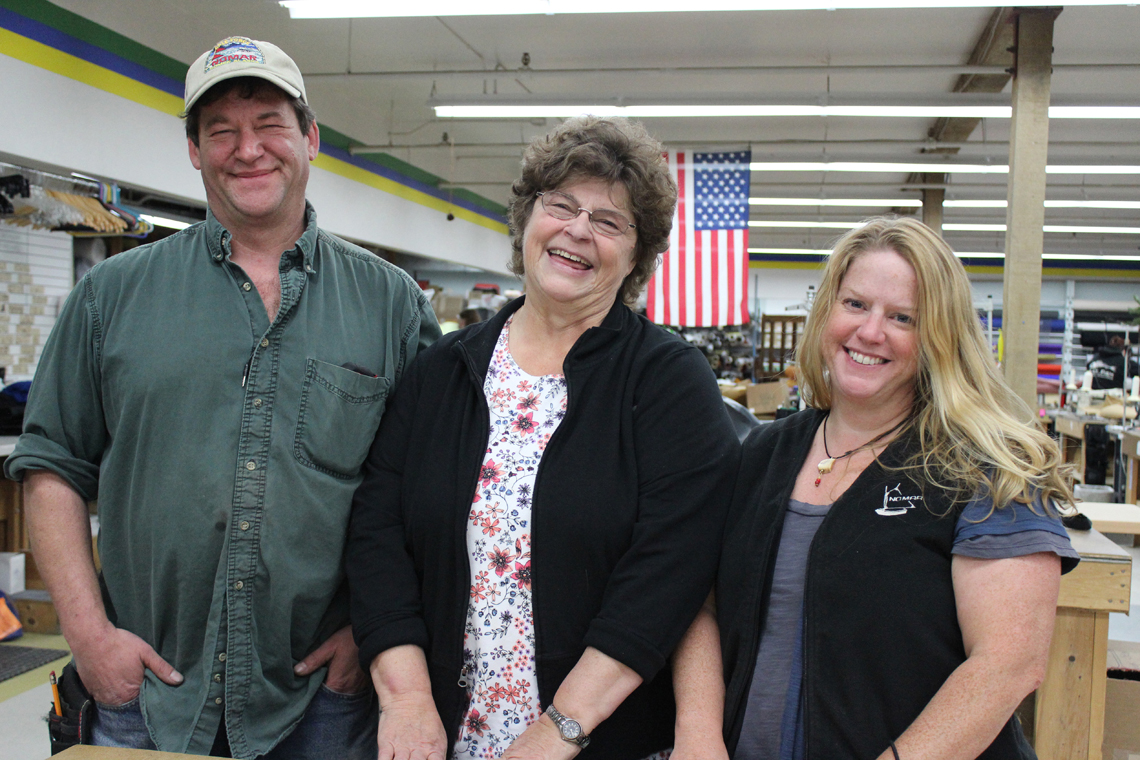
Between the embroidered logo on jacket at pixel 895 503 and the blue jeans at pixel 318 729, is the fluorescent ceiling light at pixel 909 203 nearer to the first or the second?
the embroidered logo on jacket at pixel 895 503

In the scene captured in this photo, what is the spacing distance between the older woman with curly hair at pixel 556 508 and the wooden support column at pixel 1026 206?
23.3ft

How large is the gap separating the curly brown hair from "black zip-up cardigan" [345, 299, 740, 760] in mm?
210

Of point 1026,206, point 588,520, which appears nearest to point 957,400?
point 588,520

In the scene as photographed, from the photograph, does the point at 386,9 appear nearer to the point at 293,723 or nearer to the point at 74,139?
the point at 74,139

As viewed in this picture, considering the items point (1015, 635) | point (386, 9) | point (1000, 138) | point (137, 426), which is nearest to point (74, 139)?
point (386, 9)

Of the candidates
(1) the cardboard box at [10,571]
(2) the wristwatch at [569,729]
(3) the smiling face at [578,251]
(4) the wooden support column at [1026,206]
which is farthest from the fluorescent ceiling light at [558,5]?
(2) the wristwatch at [569,729]

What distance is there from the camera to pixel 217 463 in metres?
1.43

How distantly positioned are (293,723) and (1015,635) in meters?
1.25

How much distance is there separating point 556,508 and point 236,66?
3.30 ft

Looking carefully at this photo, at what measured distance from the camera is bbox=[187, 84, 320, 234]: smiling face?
1520 mm

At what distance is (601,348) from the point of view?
1.52m

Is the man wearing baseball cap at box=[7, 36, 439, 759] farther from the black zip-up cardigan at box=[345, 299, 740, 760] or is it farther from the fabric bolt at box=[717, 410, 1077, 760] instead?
the fabric bolt at box=[717, 410, 1077, 760]

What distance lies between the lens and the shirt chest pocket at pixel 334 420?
1.50 metres

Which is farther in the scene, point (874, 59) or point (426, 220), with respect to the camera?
point (426, 220)
